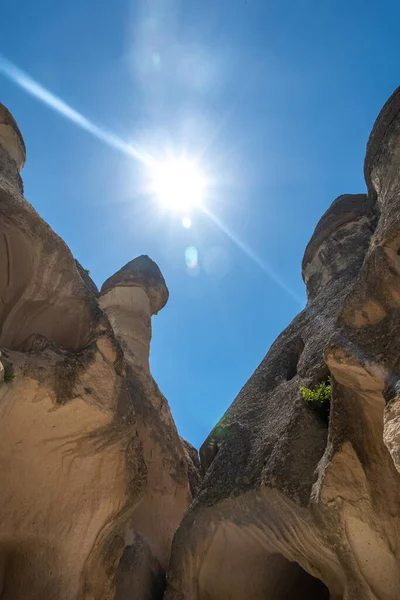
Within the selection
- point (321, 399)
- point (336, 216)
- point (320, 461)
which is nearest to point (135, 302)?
point (336, 216)

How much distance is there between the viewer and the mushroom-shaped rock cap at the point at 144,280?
16266mm

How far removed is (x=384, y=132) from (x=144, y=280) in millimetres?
Answer: 9568

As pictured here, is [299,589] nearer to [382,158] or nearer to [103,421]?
[103,421]

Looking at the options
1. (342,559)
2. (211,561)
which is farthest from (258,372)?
(342,559)

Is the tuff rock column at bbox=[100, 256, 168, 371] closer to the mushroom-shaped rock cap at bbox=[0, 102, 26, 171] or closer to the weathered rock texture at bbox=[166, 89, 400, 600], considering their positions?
the weathered rock texture at bbox=[166, 89, 400, 600]

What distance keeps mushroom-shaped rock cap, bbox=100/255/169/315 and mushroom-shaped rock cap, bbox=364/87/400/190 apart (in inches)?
345

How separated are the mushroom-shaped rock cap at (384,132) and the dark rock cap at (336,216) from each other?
97.1 inches

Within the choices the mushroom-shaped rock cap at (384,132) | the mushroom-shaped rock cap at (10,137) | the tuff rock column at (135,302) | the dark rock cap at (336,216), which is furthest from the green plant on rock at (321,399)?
the mushroom-shaped rock cap at (10,137)

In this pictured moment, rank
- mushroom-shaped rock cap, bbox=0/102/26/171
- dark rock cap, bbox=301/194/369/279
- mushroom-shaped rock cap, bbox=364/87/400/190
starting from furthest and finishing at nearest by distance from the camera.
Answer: dark rock cap, bbox=301/194/369/279, mushroom-shaped rock cap, bbox=0/102/26/171, mushroom-shaped rock cap, bbox=364/87/400/190

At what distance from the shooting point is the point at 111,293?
52.2 feet

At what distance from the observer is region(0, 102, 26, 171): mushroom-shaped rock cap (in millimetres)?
11227

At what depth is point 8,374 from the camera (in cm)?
611


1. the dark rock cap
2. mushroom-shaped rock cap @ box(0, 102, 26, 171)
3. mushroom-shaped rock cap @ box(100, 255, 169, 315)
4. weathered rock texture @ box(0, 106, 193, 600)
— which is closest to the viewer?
weathered rock texture @ box(0, 106, 193, 600)

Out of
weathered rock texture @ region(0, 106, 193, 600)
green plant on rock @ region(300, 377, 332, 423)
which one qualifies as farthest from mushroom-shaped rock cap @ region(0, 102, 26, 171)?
green plant on rock @ region(300, 377, 332, 423)
